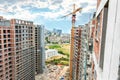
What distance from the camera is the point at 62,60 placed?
86.3 feet

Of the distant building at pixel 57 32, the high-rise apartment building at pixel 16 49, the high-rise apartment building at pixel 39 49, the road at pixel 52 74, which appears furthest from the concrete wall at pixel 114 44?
the distant building at pixel 57 32

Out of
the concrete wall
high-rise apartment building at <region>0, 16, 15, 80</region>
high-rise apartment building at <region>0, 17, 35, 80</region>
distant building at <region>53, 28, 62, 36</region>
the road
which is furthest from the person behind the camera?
distant building at <region>53, 28, 62, 36</region>

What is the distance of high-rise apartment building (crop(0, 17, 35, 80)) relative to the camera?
10.9 metres

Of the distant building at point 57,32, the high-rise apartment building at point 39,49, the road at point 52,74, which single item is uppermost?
the distant building at point 57,32

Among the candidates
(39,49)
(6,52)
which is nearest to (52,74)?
(39,49)

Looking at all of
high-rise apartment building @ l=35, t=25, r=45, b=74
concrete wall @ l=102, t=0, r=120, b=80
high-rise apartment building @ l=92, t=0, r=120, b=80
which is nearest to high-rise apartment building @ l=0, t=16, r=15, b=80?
high-rise apartment building @ l=35, t=25, r=45, b=74

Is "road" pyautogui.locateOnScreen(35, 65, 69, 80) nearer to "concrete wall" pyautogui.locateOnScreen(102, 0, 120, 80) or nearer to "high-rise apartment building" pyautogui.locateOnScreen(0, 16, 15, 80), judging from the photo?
"high-rise apartment building" pyautogui.locateOnScreen(0, 16, 15, 80)

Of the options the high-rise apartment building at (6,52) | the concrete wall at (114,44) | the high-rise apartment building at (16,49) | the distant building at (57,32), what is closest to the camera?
the concrete wall at (114,44)

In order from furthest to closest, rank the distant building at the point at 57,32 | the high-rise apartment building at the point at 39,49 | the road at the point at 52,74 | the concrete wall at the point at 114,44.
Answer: the distant building at the point at 57,32 → the road at the point at 52,74 → the high-rise apartment building at the point at 39,49 → the concrete wall at the point at 114,44

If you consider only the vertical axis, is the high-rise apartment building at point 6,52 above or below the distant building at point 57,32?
below

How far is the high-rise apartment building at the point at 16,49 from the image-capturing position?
35.7 feet

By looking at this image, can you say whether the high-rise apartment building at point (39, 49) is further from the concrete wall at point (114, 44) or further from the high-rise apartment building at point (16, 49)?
the concrete wall at point (114, 44)

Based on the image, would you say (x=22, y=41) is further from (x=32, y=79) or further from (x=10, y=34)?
(x=32, y=79)

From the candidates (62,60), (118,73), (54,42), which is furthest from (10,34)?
(54,42)
